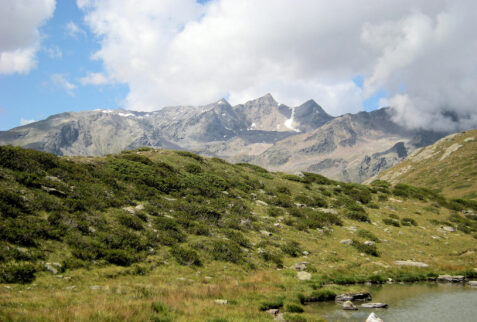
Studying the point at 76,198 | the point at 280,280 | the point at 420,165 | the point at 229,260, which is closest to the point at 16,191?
the point at 76,198

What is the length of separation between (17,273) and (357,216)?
110 ft

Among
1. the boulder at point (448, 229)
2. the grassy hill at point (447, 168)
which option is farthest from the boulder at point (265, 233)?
the grassy hill at point (447, 168)

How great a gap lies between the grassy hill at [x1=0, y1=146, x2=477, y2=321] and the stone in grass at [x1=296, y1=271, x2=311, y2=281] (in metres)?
0.14

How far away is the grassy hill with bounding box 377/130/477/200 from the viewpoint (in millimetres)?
123562

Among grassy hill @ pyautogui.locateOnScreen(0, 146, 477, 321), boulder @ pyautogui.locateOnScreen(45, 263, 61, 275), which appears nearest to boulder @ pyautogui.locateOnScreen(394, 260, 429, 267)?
grassy hill @ pyautogui.locateOnScreen(0, 146, 477, 321)

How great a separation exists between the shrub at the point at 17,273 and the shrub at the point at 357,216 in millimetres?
32556

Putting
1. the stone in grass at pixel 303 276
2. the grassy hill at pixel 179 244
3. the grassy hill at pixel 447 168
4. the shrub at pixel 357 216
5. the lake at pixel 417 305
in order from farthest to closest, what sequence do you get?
the grassy hill at pixel 447 168 → the shrub at pixel 357 216 → the stone in grass at pixel 303 276 → the lake at pixel 417 305 → the grassy hill at pixel 179 244

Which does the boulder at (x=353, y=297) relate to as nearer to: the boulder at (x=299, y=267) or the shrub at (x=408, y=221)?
the boulder at (x=299, y=267)

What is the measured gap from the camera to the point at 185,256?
18.4 meters

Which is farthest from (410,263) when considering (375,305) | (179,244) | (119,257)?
(119,257)

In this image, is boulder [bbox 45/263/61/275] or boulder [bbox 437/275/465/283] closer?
boulder [bbox 45/263/61/275]

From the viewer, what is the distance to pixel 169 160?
39.7 m

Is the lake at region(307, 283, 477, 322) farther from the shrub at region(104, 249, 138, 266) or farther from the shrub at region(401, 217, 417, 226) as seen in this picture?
the shrub at region(401, 217, 417, 226)

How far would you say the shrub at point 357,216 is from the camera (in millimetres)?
35531
